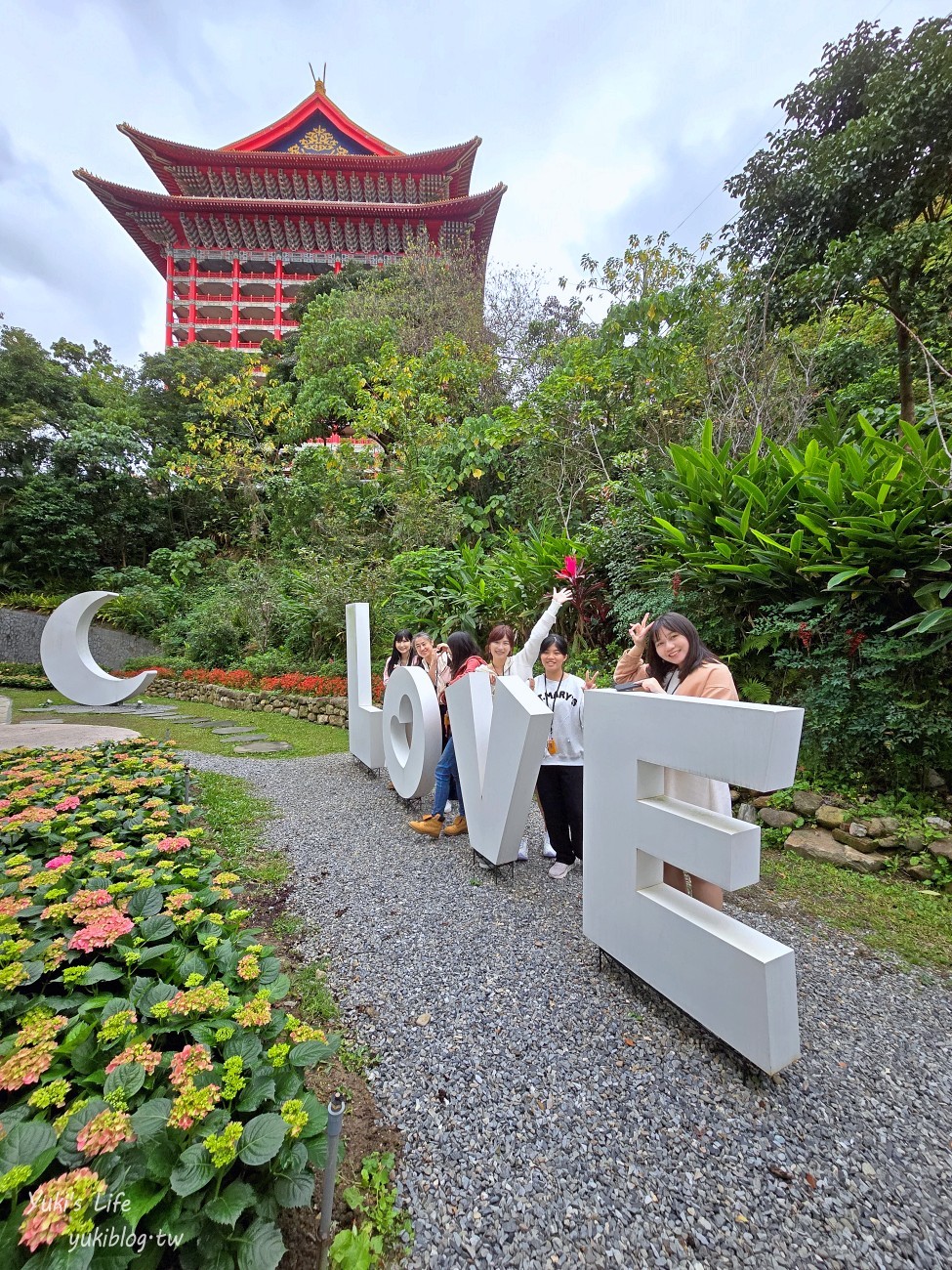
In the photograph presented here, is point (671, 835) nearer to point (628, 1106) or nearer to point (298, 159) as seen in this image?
point (628, 1106)

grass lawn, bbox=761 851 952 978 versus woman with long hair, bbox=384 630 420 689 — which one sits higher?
woman with long hair, bbox=384 630 420 689

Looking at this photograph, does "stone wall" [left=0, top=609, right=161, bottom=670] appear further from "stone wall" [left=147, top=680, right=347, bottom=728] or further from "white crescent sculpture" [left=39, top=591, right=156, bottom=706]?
"white crescent sculpture" [left=39, top=591, right=156, bottom=706]

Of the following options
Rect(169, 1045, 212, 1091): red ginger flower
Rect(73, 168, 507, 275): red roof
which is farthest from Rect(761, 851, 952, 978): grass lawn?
Rect(73, 168, 507, 275): red roof

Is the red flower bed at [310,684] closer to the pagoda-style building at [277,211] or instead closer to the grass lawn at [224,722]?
the grass lawn at [224,722]

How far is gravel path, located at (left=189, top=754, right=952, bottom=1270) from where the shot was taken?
1.26 m

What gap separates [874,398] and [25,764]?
9124 mm

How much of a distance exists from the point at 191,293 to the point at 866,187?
27388 mm

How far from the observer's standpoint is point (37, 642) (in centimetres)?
1278

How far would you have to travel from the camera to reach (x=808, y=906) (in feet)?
9.15

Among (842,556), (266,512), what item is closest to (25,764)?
(842,556)

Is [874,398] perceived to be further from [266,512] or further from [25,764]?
[266,512]

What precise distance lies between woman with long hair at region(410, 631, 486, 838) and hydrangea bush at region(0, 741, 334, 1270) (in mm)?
1678

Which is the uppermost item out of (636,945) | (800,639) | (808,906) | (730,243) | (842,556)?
(730,243)

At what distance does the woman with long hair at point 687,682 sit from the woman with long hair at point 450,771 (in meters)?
1.43
